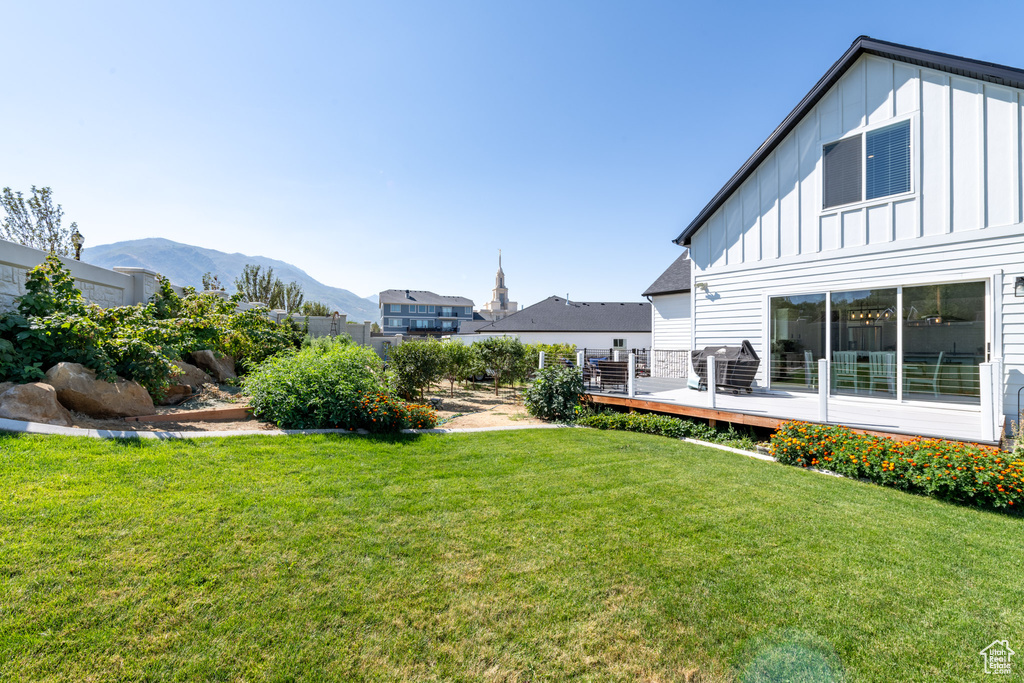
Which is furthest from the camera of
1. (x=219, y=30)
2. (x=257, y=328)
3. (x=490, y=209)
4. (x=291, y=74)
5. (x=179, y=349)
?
(x=490, y=209)

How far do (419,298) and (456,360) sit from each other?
201 ft

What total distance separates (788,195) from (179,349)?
42.3 feet

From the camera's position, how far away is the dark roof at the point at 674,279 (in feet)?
54.3

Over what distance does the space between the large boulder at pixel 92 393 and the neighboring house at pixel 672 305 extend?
1604 cm

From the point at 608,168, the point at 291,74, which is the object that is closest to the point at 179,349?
the point at 291,74

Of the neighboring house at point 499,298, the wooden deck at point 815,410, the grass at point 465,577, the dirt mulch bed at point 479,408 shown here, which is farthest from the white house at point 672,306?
the neighboring house at point 499,298

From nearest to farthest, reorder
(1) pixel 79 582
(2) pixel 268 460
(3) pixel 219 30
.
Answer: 1. (1) pixel 79 582
2. (2) pixel 268 460
3. (3) pixel 219 30

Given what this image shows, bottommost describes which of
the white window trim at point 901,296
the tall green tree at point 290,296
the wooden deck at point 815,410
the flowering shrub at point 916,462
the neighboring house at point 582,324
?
the flowering shrub at point 916,462

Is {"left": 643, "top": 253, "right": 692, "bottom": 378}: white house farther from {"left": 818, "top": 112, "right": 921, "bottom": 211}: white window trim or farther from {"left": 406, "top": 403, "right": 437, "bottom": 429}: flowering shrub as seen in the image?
{"left": 406, "top": 403, "right": 437, "bottom": 429}: flowering shrub

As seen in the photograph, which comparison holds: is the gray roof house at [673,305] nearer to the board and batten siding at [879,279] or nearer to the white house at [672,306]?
the white house at [672,306]

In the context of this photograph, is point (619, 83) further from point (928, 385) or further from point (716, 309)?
point (928, 385)

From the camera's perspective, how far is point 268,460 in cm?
500

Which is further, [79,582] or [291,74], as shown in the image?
[291,74]

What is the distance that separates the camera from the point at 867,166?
8.14 m
